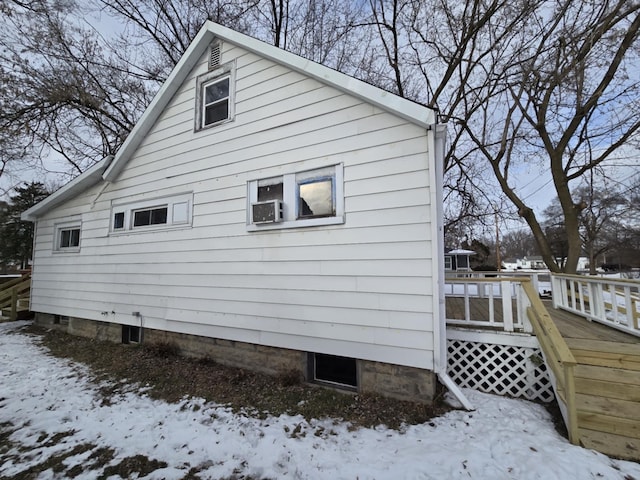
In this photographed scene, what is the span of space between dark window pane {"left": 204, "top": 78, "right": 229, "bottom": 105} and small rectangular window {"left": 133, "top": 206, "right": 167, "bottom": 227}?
2460 mm

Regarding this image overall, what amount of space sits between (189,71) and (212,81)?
750 mm

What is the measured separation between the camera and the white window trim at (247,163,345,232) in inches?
167

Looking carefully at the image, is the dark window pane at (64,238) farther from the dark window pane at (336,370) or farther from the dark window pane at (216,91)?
the dark window pane at (336,370)

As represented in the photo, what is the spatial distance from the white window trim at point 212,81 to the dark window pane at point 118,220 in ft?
9.78

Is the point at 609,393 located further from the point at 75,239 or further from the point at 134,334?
the point at 75,239

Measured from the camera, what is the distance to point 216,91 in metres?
5.87

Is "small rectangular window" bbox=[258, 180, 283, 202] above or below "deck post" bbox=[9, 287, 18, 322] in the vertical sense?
above

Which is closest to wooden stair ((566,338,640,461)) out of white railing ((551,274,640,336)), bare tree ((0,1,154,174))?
white railing ((551,274,640,336))

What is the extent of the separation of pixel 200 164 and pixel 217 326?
124 inches

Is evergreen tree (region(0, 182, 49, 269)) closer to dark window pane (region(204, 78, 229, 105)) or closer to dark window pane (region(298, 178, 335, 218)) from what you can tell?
dark window pane (region(204, 78, 229, 105))

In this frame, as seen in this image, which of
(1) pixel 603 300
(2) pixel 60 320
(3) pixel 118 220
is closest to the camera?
(1) pixel 603 300

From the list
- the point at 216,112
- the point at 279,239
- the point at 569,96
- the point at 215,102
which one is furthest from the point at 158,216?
the point at 569,96

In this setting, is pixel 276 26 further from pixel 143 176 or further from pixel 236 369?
pixel 236 369

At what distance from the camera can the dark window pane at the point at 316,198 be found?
14.4ft
